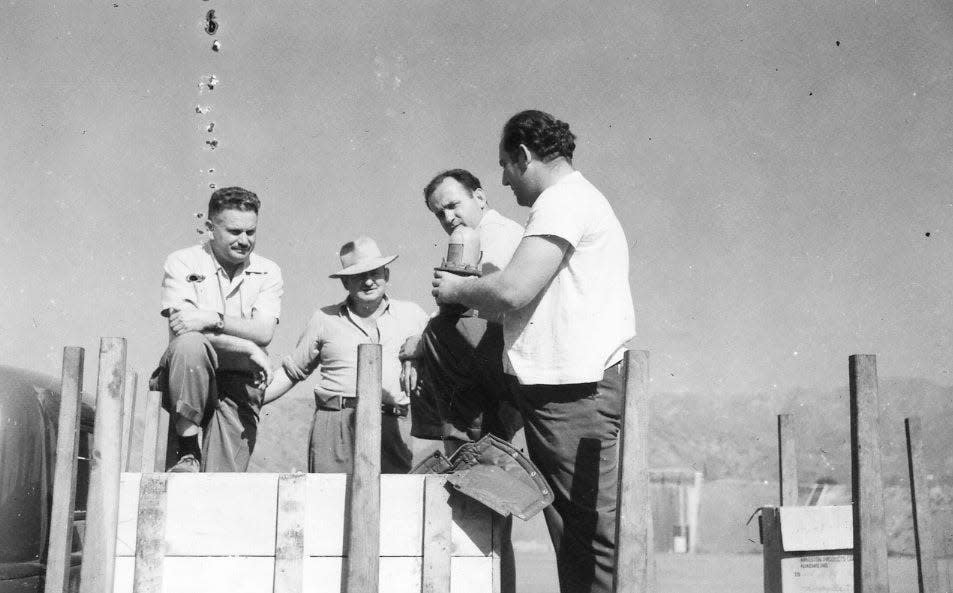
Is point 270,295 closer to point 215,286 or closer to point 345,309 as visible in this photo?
point 215,286

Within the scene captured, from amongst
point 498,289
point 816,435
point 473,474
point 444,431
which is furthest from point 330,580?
point 816,435

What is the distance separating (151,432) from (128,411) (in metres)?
0.88

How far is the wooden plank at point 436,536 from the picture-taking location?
3.25 meters

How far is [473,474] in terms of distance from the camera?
334 centimetres

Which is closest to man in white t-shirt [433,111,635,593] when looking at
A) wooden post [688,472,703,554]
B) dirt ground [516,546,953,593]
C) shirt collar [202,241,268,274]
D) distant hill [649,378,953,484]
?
shirt collar [202,241,268,274]

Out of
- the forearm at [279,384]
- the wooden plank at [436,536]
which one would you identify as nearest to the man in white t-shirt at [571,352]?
the wooden plank at [436,536]

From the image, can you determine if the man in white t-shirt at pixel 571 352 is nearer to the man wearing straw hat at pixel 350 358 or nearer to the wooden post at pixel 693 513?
the man wearing straw hat at pixel 350 358

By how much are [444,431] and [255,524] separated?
0.96 meters

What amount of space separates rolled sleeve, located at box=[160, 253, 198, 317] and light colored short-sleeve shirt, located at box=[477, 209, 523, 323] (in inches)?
63.8

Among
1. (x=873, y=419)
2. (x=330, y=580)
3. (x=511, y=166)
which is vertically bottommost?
(x=330, y=580)

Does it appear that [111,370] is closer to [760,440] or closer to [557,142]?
[557,142]

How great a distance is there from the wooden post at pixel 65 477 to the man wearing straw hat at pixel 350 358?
2812 mm

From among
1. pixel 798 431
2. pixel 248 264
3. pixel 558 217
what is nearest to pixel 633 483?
pixel 558 217

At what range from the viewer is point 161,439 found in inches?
203
